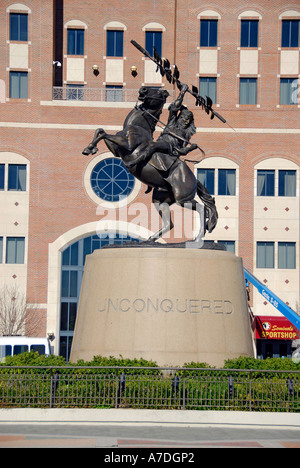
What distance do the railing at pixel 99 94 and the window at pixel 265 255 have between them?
12.0m

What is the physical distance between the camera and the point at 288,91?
A: 53406mm

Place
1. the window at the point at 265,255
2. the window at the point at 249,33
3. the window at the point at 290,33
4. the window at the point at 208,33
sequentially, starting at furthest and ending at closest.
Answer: the window at the point at 208,33, the window at the point at 249,33, the window at the point at 290,33, the window at the point at 265,255

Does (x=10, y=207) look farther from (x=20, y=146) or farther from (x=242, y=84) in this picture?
(x=242, y=84)

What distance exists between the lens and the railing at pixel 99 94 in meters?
54.0

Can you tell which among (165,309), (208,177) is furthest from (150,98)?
(208,177)

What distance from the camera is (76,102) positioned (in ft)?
171

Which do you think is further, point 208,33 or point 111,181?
point 208,33

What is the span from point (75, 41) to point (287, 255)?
68.4ft

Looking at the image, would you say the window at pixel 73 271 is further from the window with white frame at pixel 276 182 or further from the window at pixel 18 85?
the window at pixel 18 85

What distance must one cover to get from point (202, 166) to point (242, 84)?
6.51 metres

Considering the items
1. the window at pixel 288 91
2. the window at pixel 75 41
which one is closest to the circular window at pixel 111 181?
the window at pixel 75 41

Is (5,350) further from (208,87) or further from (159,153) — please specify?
(159,153)

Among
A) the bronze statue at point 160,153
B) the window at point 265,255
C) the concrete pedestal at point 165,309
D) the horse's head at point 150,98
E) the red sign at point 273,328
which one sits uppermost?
the horse's head at point 150,98

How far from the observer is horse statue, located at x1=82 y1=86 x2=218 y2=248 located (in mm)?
20750
